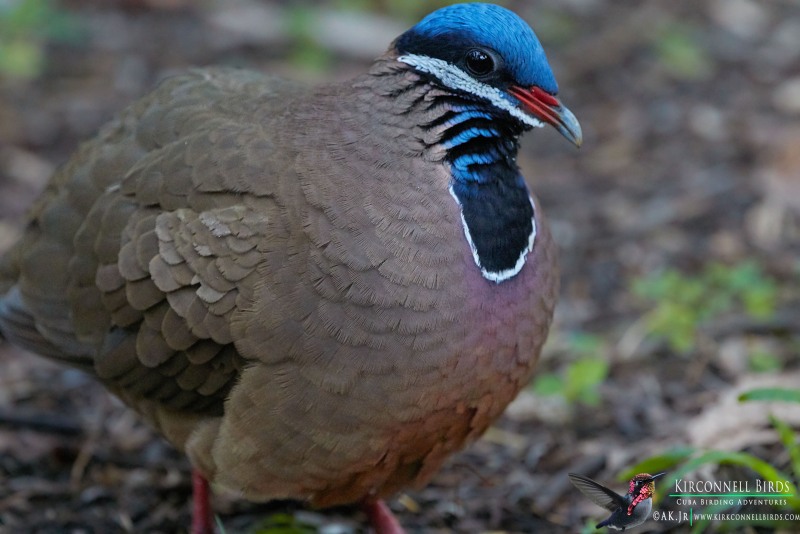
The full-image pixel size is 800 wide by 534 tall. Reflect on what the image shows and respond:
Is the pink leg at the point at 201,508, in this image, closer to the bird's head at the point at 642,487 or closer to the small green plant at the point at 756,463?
the small green plant at the point at 756,463

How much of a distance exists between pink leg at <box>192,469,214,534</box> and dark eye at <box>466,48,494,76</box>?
1.97 metres

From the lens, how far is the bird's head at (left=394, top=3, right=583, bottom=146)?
3631 mm

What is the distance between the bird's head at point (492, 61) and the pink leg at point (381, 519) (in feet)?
5.37

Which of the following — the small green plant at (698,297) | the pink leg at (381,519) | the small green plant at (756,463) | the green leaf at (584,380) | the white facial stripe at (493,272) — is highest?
the small green plant at (698,297)

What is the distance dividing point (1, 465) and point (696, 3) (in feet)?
20.6

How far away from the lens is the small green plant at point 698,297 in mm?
5492

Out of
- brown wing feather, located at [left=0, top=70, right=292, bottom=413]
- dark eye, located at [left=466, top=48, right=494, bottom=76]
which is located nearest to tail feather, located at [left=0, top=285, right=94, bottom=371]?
brown wing feather, located at [left=0, top=70, right=292, bottom=413]

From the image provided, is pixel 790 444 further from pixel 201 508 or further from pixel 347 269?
pixel 201 508

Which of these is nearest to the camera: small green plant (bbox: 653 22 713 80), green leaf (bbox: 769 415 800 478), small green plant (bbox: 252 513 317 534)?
green leaf (bbox: 769 415 800 478)

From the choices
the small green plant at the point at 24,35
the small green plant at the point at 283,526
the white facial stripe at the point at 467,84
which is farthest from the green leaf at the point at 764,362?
the small green plant at the point at 24,35

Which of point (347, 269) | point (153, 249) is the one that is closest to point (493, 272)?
point (347, 269)

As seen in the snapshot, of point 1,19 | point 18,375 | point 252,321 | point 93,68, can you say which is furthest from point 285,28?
point 252,321

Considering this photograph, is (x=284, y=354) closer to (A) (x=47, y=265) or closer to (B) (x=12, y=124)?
(A) (x=47, y=265)

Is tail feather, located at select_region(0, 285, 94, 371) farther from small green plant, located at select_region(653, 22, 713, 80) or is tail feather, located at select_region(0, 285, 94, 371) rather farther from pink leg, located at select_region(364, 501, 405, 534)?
small green plant, located at select_region(653, 22, 713, 80)
